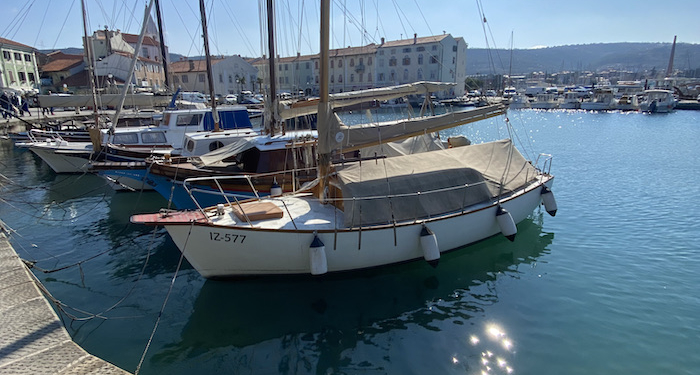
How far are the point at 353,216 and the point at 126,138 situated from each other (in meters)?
16.4

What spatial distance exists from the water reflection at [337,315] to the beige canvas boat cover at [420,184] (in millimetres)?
1722

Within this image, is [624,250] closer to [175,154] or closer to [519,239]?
[519,239]

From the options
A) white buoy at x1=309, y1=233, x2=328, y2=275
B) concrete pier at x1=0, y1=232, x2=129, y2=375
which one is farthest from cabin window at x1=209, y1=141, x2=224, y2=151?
white buoy at x1=309, y1=233, x2=328, y2=275

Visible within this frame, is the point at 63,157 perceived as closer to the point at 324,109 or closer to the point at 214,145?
the point at 214,145

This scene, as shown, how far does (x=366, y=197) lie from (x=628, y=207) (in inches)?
499

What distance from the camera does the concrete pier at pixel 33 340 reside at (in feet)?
17.2

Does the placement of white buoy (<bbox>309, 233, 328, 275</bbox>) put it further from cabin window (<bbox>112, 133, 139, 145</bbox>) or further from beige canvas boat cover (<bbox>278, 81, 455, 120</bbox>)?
cabin window (<bbox>112, 133, 139, 145</bbox>)

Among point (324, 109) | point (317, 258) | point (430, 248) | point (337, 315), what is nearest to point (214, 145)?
point (324, 109)

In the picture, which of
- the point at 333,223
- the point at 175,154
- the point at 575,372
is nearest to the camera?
the point at 575,372

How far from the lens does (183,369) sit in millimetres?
6902

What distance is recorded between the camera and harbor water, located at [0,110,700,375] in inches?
281

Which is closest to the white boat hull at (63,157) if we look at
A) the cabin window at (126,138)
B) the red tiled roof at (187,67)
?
the cabin window at (126,138)

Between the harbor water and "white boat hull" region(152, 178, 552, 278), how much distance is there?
0.62 m

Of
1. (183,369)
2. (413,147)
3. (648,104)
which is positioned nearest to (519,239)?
(413,147)
